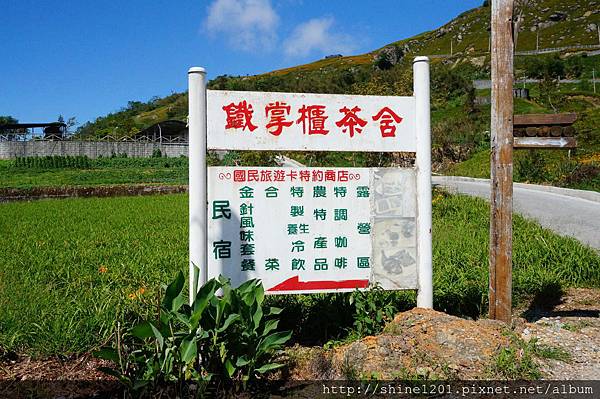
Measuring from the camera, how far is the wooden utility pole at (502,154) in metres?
3.95

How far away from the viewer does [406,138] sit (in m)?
3.93

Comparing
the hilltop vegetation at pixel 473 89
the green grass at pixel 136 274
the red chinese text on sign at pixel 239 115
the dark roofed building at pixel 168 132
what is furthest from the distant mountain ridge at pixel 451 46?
the red chinese text on sign at pixel 239 115

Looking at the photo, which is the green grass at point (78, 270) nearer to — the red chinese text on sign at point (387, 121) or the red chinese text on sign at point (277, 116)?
the red chinese text on sign at point (277, 116)

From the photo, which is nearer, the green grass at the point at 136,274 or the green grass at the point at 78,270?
the green grass at the point at 78,270

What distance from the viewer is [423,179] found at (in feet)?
12.9

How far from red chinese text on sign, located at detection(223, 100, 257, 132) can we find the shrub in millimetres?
1092

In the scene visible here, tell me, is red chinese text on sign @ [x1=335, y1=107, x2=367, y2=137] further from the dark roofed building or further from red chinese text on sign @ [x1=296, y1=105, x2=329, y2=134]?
the dark roofed building

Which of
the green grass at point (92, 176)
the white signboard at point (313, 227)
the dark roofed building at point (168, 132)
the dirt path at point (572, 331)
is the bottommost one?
the dirt path at point (572, 331)

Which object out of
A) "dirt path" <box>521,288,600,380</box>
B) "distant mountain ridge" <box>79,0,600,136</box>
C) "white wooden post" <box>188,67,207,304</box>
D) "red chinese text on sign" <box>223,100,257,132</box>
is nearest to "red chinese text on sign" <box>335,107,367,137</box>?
"red chinese text on sign" <box>223,100,257,132</box>

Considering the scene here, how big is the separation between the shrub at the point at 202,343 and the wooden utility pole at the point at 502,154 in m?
1.84

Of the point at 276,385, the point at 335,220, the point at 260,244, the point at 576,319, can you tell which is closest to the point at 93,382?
the point at 276,385

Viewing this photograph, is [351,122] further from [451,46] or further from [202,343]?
[451,46]

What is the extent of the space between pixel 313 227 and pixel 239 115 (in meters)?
0.91

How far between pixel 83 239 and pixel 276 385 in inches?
244
